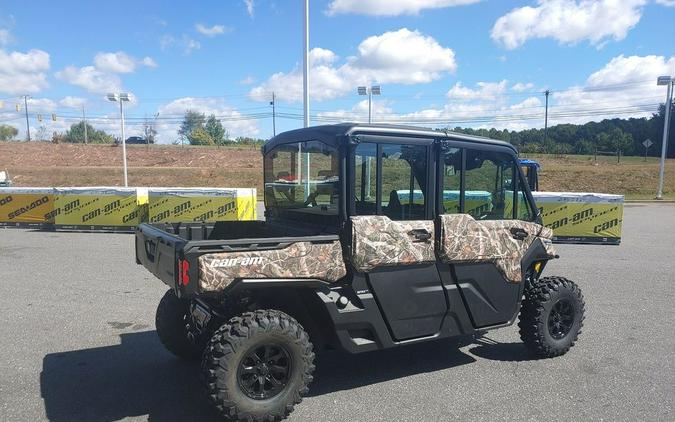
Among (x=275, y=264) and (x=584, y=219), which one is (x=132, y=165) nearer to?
(x=584, y=219)

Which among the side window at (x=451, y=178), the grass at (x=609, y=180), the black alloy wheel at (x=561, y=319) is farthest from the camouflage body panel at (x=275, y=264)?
the grass at (x=609, y=180)

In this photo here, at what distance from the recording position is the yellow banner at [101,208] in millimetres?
14156

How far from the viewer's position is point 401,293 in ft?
13.2

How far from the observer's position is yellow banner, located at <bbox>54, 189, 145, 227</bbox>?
14156mm

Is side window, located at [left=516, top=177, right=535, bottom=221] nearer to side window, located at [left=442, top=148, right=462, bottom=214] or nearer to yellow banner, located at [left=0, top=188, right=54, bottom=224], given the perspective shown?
side window, located at [left=442, top=148, right=462, bottom=214]

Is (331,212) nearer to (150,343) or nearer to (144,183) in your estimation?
(150,343)

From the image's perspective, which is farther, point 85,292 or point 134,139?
point 134,139

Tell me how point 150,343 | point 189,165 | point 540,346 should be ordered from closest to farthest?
1. point 540,346
2. point 150,343
3. point 189,165

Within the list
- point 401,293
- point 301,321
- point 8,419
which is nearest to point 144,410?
point 8,419

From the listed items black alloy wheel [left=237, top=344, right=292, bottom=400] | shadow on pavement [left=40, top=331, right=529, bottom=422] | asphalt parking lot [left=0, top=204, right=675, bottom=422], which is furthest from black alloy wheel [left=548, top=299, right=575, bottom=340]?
black alloy wheel [left=237, top=344, right=292, bottom=400]

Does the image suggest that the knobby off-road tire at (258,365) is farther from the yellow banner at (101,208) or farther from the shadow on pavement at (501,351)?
the yellow banner at (101,208)

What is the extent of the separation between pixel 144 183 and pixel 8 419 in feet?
128

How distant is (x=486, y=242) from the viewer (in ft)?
14.3

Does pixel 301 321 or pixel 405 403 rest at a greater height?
pixel 301 321
